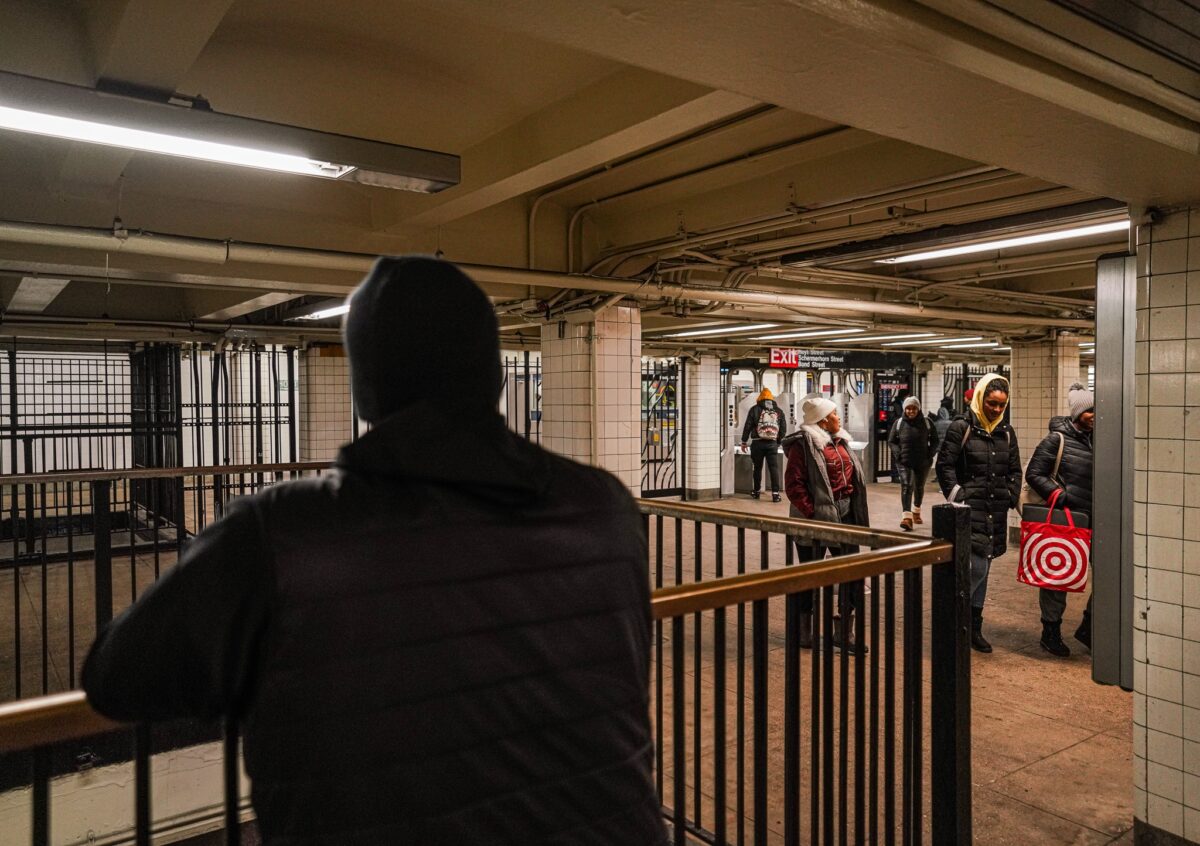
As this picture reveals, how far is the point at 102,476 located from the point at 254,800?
3.98 metres

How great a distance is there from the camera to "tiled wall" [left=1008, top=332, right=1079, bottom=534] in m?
11.5

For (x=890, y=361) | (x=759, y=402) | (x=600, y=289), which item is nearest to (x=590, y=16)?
(x=600, y=289)

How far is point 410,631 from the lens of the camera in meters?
1.02

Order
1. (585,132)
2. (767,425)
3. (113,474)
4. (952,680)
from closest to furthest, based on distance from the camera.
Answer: (952,680) < (585,132) < (113,474) < (767,425)

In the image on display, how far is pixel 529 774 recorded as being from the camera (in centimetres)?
109

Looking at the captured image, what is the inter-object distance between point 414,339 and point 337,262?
4.71 meters

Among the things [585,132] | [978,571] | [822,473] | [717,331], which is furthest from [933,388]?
[585,132]

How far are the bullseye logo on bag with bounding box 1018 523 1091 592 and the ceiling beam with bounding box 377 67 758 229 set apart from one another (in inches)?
117

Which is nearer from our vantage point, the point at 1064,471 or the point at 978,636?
the point at 1064,471

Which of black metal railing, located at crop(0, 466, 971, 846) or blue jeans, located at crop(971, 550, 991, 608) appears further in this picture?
blue jeans, located at crop(971, 550, 991, 608)

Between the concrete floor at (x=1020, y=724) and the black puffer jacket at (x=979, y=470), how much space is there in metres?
0.87

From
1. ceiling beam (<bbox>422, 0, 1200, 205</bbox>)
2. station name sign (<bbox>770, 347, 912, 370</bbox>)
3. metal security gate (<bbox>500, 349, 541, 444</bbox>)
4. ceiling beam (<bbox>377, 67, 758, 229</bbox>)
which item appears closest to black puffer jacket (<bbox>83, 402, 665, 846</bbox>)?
ceiling beam (<bbox>422, 0, 1200, 205</bbox>)

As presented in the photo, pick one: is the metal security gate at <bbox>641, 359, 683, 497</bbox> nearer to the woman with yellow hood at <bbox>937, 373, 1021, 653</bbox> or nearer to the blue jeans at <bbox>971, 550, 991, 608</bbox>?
the woman with yellow hood at <bbox>937, 373, 1021, 653</bbox>

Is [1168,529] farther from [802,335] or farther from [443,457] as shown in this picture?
[802,335]
